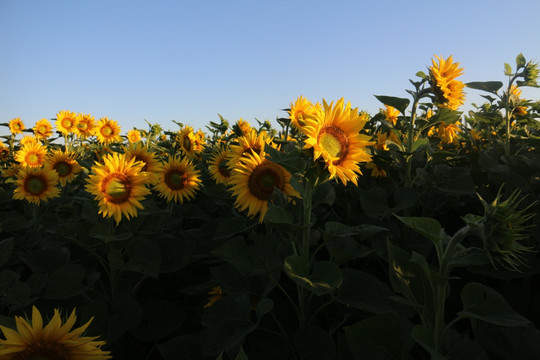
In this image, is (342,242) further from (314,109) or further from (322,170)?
(314,109)

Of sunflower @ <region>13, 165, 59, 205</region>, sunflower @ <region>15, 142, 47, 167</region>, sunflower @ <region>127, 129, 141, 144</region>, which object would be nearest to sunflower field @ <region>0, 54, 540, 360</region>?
sunflower @ <region>13, 165, 59, 205</region>

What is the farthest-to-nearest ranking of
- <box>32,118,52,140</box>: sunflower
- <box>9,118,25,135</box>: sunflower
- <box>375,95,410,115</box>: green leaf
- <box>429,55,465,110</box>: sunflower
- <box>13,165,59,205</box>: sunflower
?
<box>9,118,25,135</box>: sunflower < <box>32,118,52,140</box>: sunflower < <box>13,165,59,205</box>: sunflower < <box>429,55,465,110</box>: sunflower < <box>375,95,410,115</box>: green leaf

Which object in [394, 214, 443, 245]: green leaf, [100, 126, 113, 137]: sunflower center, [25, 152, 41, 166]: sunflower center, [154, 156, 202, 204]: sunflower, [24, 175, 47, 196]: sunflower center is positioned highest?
[100, 126, 113, 137]: sunflower center

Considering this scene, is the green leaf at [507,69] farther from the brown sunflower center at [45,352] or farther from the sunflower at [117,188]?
the brown sunflower center at [45,352]

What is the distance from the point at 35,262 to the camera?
88.1 inches

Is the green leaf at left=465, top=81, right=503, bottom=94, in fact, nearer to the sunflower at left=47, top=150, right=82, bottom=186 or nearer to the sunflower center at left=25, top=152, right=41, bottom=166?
the sunflower at left=47, top=150, right=82, bottom=186

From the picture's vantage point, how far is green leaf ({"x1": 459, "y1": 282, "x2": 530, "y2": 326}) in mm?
1105

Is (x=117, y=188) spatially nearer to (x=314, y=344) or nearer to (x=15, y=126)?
(x=314, y=344)

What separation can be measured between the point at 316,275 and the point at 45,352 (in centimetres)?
96

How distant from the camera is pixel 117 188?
2301 mm

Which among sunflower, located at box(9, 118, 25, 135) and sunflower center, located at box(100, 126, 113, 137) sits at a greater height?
sunflower, located at box(9, 118, 25, 135)

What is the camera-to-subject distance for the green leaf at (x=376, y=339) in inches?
48.9

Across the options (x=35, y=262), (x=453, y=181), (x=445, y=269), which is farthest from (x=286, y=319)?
(x=35, y=262)

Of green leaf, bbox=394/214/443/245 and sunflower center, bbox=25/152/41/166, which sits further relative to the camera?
sunflower center, bbox=25/152/41/166
